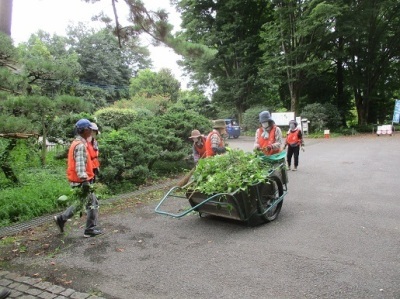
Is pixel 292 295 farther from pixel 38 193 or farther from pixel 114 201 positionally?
pixel 38 193

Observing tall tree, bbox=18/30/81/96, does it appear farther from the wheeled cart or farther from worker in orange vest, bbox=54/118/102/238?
the wheeled cart

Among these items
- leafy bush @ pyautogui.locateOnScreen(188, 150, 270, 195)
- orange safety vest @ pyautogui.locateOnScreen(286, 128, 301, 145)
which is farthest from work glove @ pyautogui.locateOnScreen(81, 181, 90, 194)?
orange safety vest @ pyautogui.locateOnScreen(286, 128, 301, 145)

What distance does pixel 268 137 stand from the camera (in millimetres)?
6816

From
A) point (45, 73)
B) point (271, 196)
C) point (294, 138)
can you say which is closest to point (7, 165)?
point (45, 73)

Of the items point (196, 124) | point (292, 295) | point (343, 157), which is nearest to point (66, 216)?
point (292, 295)

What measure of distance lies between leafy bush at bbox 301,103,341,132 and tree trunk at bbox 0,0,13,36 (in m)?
22.4

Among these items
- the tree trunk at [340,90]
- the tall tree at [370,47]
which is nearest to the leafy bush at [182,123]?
the tall tree at [370,47]

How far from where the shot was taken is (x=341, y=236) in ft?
15.5

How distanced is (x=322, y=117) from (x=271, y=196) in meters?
20.7

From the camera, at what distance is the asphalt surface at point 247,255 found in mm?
3424

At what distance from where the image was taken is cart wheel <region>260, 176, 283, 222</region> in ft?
17.7

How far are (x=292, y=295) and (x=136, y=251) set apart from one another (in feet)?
7.37

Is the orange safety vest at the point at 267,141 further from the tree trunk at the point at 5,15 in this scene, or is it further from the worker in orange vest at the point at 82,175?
the tree trunk at the point at 5,15

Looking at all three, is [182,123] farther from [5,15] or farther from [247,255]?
[247,255]
